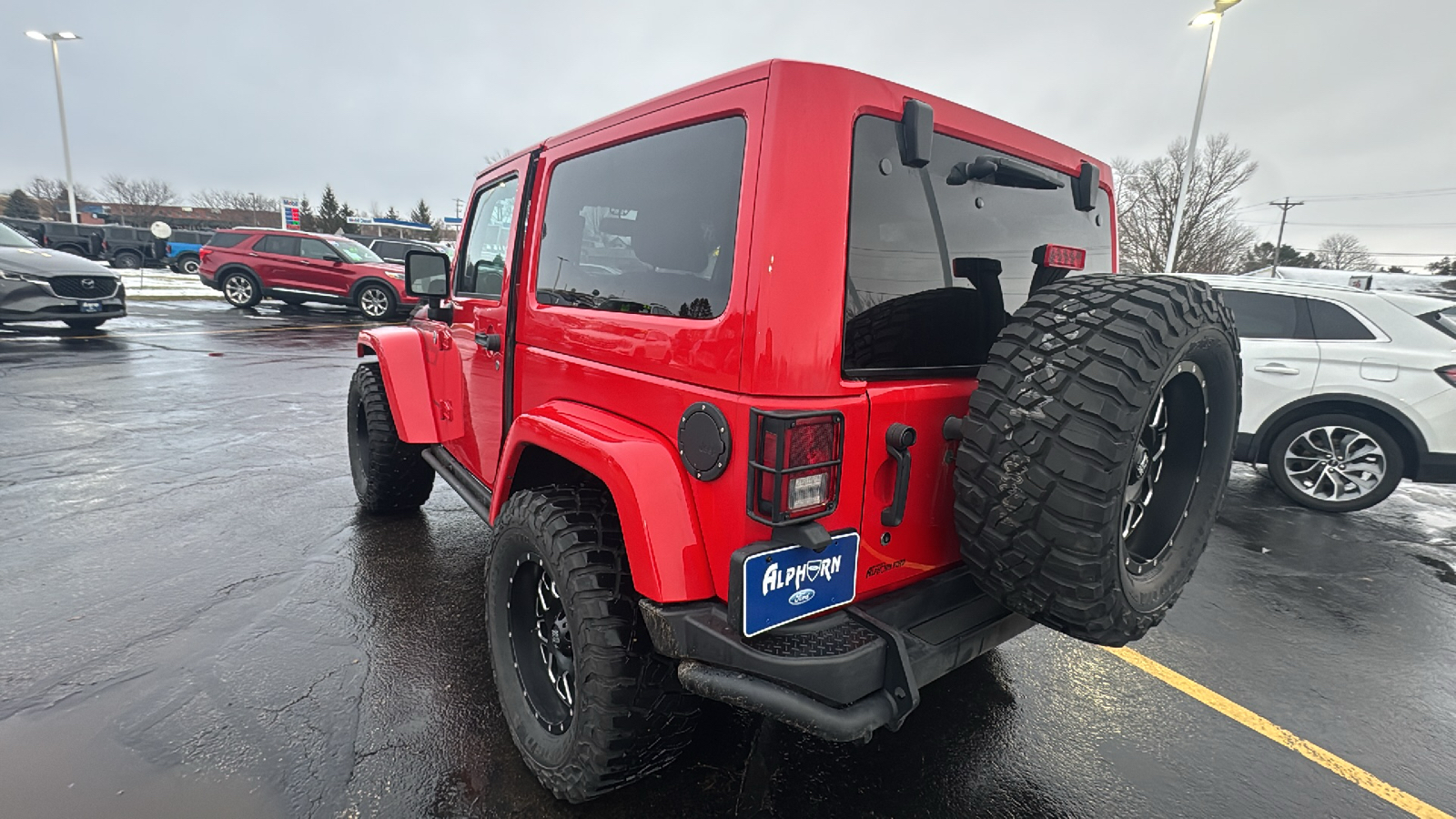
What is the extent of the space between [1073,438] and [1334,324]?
548 cm

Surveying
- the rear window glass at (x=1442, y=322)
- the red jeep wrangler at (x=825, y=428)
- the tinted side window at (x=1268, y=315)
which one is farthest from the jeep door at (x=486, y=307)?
the rear window glass at (x=1442, y=322)

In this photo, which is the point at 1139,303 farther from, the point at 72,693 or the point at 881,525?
the point at 72,693

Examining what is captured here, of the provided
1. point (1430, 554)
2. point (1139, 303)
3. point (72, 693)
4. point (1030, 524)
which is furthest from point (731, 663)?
point (1430, 554)

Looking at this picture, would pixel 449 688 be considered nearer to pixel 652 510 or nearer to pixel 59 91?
pixel 652 510

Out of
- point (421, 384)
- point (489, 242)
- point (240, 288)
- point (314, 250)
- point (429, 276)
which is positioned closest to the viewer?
point (489, 242)

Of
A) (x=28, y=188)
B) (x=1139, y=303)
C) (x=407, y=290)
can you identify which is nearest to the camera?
(x=1139, y=303)

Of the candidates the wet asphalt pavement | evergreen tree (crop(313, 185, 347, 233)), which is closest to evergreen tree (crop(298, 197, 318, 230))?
evergreen tree (crop(313, 185, 347, 233))

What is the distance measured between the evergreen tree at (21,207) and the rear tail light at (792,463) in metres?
72.4

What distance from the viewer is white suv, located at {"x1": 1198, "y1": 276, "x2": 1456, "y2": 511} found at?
4.94 metres

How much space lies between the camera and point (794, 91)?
1612 mm

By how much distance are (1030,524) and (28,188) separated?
8635 cm

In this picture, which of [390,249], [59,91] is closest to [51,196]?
[59,91]

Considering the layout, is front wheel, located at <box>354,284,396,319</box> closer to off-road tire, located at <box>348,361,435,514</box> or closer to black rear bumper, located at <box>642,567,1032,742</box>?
off-road tire, located at <box>348,361,435,514</box>

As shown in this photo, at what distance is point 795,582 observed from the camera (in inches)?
65.2
